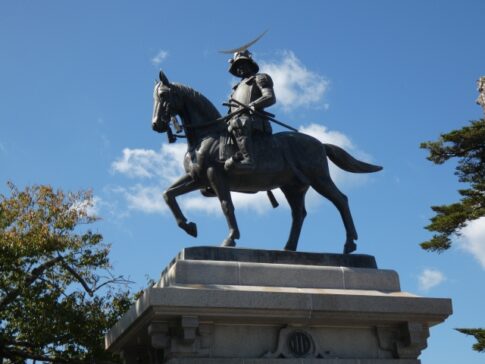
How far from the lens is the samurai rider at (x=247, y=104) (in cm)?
871

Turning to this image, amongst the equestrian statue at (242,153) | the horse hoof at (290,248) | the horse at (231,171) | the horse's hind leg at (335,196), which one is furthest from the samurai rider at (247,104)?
the horse hoof at (290,248)

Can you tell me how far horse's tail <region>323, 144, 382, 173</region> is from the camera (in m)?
9.66

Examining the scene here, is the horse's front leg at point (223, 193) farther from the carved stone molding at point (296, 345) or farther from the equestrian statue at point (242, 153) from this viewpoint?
the carved stone molding at point (296, 345)

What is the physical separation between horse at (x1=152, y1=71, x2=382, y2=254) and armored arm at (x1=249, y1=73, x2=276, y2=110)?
42 centimetres

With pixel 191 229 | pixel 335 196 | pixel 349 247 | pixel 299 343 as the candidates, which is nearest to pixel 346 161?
pixel 335 196

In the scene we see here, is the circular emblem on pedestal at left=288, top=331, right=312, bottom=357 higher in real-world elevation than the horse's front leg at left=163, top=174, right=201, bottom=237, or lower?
lower

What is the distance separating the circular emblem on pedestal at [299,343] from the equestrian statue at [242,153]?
145 centimetres

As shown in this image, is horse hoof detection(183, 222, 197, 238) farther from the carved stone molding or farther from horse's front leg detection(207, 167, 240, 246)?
the carved stone molding

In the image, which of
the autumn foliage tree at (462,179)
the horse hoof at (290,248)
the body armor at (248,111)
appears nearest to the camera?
the body armor at (248,111)

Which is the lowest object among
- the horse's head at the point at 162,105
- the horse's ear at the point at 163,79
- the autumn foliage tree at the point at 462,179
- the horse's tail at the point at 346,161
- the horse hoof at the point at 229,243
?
the horse hoof at the point at 229,243

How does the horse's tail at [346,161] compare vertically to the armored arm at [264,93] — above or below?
below

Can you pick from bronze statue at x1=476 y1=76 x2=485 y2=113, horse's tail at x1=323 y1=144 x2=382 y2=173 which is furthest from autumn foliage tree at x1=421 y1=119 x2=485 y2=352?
horse's tail at x1=323 y1=144 x2=382 y2=173

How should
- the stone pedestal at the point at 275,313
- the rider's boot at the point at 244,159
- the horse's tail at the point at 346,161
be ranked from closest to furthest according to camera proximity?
the stone pedestal at the point at 275,313, the rider's boot at the point at 244,159, the horse's tail at the point at 346,161

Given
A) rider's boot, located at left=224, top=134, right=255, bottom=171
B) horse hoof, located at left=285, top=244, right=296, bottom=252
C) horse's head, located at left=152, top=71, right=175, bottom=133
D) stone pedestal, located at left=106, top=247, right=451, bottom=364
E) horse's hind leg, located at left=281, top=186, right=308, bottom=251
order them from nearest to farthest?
stone pedestal, located at left=106, top=247, right=451, bottom=364 → rider's boot, located at left=224, top=134, right=255, bottom=171 → horse's head, located at left=152, top=71, right=175, bottom=133 → horse hoof, located at left=285, top=244, right=296, bottom=252 → horse's hind leg, located at left=281, top=186, right=308, bottom=251
